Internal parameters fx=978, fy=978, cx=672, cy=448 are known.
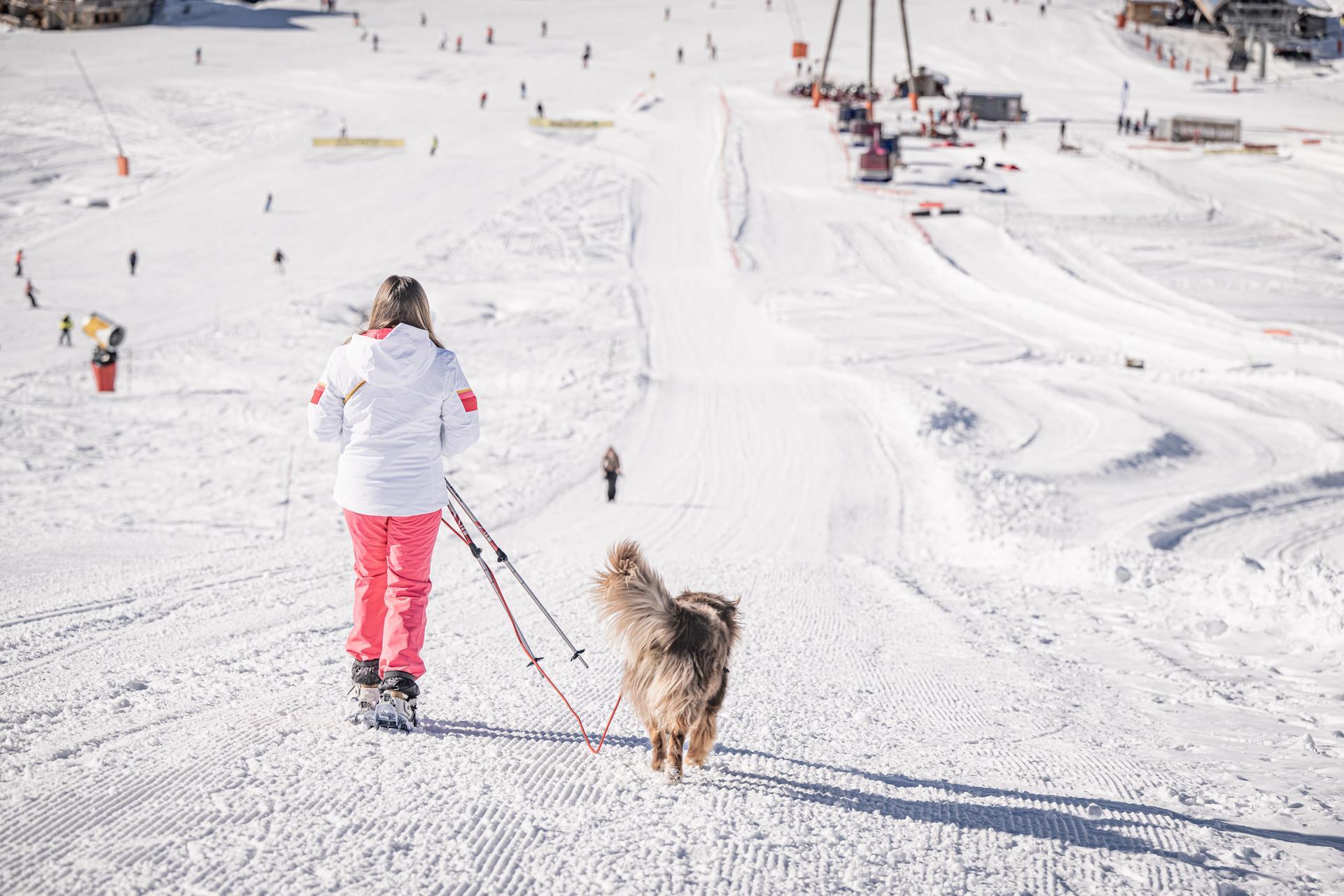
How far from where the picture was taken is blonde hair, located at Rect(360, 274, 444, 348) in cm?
380

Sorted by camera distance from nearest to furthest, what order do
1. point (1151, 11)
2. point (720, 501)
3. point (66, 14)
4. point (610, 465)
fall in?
point (610, 465) < point (720, 501) < point (66, 14) < point (1151, 11)

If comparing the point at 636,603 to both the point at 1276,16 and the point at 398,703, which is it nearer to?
the point at 398,703

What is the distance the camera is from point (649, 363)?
23.7 metres

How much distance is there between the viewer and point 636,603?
367 cm

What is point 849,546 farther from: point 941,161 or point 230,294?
point 941,161

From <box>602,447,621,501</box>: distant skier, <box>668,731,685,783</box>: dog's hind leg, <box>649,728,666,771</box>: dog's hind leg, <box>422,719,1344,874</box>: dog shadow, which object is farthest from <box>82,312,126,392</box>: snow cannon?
<box>668,731,685,783</box>: dog's hind leg

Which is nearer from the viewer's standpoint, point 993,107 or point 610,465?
point 610,465

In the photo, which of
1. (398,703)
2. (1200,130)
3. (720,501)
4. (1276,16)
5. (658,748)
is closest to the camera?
(658,748)

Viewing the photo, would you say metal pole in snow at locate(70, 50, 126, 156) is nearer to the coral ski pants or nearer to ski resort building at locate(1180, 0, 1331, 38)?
the coral ski pants

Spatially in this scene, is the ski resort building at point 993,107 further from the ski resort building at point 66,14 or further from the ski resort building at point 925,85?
the ski resort building at point 66,14

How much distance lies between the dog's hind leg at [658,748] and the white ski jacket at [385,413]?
1.26 m

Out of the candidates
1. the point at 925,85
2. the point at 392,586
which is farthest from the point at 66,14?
the point at 392,586

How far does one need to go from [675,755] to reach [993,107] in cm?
5239

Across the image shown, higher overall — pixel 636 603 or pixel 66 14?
pixel 66 14
